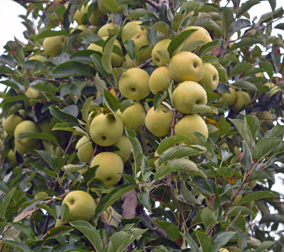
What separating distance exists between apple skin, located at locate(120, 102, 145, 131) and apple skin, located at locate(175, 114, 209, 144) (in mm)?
242

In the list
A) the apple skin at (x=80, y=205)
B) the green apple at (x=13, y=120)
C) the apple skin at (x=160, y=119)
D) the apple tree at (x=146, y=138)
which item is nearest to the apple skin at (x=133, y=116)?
the apple tree at (x=146, y=138)

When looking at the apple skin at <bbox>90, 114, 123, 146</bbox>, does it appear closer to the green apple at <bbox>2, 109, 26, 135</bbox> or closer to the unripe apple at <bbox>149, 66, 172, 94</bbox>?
the unripe apple at <bbox>149, 66, 172, 94</bbox>

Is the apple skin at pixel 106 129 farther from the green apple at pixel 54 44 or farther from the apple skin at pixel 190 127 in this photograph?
the green apple at pixel 54 44

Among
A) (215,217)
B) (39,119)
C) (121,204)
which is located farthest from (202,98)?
(39,119)

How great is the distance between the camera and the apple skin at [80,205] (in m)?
1.19

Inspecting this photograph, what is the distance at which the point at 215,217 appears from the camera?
101 centimetres

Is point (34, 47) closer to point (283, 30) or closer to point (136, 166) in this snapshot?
point (136, 166)

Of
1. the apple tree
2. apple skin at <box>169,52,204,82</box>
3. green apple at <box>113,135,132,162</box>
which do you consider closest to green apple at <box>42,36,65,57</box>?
the apple tree

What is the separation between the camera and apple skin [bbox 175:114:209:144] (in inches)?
45.2

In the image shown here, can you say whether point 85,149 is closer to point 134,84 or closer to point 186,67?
point 134,84

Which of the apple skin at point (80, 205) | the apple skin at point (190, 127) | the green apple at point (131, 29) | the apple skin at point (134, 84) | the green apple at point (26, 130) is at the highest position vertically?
the green apple at point (131, 29)

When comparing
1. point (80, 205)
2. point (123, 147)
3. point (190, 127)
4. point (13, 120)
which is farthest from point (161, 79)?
point (13, 120)

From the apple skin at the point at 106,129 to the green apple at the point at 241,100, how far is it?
0.88 meters

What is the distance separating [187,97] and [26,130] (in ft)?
3.73
